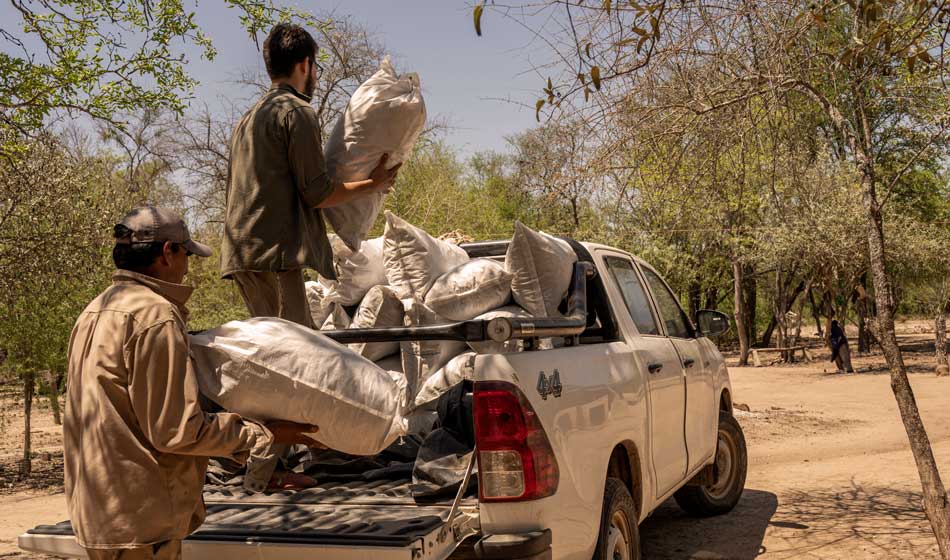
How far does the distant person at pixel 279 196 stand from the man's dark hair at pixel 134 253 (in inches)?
49.5

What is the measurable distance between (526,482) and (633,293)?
99.2 inches

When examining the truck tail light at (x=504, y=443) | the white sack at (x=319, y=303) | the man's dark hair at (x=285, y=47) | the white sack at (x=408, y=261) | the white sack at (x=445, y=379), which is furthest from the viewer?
the white sack at (x=319, y=303)

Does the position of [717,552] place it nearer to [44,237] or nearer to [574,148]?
[574,148]

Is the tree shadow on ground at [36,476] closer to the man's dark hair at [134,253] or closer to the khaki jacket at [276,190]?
the khaki jacket at [276,190]

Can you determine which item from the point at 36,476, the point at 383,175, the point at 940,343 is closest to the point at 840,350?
the point at 940,343

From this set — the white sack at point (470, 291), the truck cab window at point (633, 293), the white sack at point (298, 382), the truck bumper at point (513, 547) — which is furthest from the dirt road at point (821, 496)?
the white sack at point (298, 382)

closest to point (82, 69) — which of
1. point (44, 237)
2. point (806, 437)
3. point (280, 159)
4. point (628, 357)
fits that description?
point (44, 237)

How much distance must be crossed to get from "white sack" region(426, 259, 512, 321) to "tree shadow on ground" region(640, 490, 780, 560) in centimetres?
233

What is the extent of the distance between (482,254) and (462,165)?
93.7 ft

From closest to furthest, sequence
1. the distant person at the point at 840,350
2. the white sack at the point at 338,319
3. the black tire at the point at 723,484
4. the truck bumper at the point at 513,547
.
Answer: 1. the truck bumper at the point at 513,547
2. the white sack at the point at 338,319
3. the black tire at the point at 723,484
4. the distant person at the point at 840,350

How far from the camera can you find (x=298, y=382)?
116 inches

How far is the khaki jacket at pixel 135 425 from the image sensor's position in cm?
260

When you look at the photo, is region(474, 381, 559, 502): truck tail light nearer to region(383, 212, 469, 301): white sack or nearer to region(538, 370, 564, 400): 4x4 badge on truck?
region(538, 370, 564, 400): 4x4 badge on truck

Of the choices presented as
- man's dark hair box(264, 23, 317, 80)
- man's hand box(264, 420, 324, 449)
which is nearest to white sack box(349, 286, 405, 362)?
man's dark hair box(264, 23, 317, 80)
